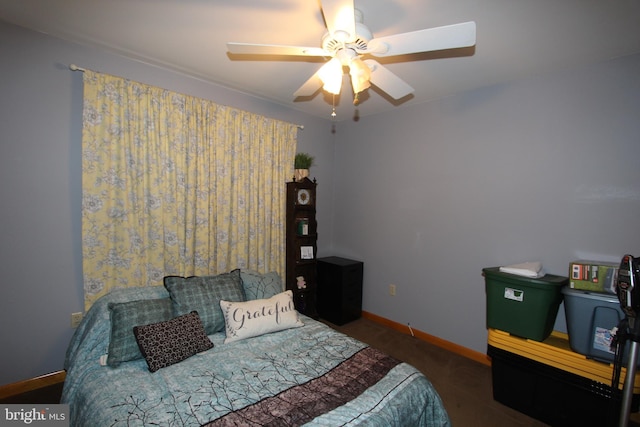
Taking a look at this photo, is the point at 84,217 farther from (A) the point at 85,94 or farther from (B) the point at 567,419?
(B) the point at 567,419

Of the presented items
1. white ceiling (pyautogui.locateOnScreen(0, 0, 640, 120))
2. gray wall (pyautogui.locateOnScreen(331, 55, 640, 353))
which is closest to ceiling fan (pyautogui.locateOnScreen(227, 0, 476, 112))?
white ceiling (pyautogui.locateOnScreen(0, 0, 640, 120))

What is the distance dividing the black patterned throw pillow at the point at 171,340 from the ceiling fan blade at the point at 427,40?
6.55 feet

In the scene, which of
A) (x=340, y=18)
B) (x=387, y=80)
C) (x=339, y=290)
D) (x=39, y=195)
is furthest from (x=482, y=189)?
(x=39, y=195)

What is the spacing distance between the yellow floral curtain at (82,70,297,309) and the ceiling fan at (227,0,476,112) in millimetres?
1290

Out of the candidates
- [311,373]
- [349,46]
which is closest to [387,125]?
[349,46]

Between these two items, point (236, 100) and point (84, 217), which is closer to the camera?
point (84, 217)

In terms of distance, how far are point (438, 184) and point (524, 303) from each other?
137cm

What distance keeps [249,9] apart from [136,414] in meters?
2.18

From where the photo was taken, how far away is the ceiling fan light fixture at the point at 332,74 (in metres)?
1.55

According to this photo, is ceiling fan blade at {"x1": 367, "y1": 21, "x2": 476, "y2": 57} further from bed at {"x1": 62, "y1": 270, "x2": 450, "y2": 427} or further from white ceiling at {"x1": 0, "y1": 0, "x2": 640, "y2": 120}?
bed at {"x1": 62, "y1": 270, "x2": 450, "y2": 427}

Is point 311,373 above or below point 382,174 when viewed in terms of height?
below

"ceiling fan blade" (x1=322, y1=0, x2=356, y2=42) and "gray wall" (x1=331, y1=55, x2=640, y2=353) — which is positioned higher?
"ceiling fan blade" (x1=322, y1=0, x2=356, y2=42)

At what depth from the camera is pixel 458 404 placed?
2.14 meters

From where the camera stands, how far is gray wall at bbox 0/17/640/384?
1.98 m
